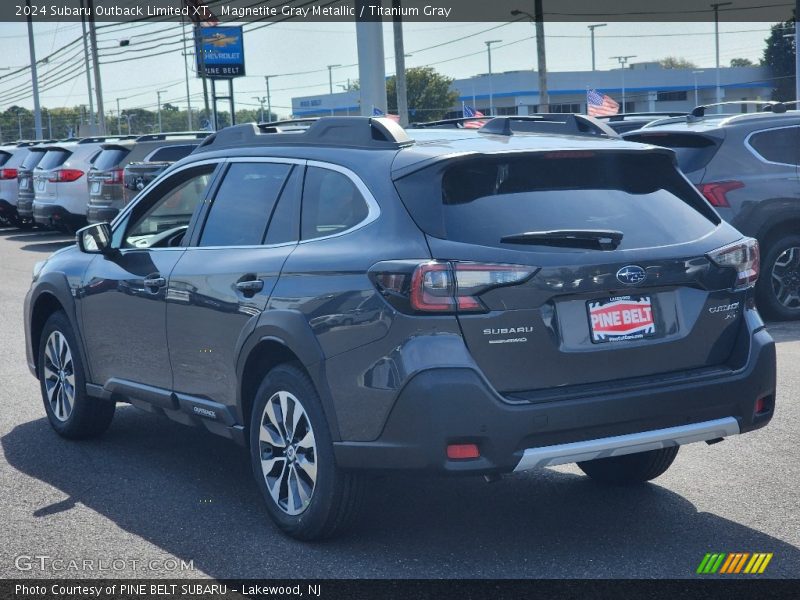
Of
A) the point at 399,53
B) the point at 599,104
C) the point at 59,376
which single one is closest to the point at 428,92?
the point at 399,53

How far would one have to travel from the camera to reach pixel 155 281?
627 centimetres

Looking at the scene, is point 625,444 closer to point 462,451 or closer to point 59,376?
point 462,451

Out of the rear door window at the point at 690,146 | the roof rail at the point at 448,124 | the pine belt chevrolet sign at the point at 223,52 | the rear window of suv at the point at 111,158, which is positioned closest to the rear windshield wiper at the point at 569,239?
the roof rail at the point at 448,124

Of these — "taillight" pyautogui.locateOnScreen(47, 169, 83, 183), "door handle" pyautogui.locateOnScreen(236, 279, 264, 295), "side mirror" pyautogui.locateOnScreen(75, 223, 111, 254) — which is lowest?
"door handle" pyautogui.locateOnScreen(236, 279, 264, 295)

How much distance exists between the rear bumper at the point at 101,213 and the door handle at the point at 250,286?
1660cm

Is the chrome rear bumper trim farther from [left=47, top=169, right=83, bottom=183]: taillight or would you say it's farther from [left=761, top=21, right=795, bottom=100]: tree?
[left=761, top=21, right=795, bottom=100]: tree

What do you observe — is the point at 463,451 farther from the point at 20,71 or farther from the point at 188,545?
the point at 20,71

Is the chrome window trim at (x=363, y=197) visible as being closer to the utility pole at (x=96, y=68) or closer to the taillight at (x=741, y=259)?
the taillight at (x=741, y=259)

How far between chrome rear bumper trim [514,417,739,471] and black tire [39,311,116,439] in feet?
11.3

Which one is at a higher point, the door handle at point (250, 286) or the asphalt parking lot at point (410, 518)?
the door handle at point (250, 286)

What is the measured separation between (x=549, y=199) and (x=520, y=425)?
980mm

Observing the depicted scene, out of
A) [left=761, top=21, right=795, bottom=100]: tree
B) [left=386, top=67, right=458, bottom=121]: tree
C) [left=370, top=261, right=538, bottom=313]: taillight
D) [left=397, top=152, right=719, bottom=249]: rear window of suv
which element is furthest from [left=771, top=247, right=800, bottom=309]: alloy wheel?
[left=761, top=21, right=795, bottom=100]: tree

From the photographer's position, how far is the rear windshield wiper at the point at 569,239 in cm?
475

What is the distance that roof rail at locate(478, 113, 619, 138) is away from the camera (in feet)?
18.9
